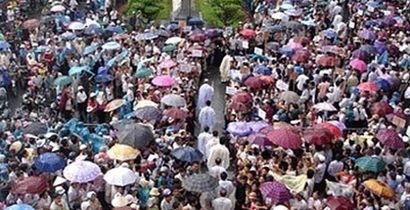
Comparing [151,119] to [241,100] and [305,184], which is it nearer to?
[241,100]

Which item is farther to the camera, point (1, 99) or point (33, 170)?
point (1, 99)

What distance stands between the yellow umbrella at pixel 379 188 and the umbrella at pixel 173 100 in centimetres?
534

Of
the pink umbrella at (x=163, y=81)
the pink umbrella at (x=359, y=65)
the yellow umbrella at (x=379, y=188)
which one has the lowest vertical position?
the yellow umbrella at (x=379, y=188)

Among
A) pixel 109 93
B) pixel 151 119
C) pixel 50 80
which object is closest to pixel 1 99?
pixel 50 80

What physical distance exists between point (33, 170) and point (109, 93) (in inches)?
216

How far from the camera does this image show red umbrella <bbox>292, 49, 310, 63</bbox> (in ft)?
72.9

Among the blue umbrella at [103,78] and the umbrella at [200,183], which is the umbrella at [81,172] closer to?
the umbrella at [200,183]

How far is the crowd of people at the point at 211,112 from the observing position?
1525cm

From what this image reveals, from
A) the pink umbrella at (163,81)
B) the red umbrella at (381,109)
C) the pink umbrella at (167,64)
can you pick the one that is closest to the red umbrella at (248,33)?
the pink umbrella at (167,64)

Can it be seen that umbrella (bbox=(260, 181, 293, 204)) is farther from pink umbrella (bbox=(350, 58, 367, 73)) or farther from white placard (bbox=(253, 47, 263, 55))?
white placard (bbox=(253, 47, 263, 55))

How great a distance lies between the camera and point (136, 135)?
1684 centimetres

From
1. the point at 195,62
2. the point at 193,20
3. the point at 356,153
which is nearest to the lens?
the point at 356,153

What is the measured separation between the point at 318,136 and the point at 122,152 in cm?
403

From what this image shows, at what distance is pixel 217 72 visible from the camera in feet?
82.1
